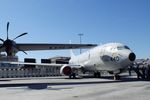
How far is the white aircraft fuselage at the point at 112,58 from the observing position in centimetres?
2829

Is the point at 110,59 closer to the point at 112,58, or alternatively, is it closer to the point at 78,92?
the point at 112,58

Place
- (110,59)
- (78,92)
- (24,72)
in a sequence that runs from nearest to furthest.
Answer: (78,92), (110,59), (24,72)

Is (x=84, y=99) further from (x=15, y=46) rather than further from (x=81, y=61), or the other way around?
(x=81, y=61)

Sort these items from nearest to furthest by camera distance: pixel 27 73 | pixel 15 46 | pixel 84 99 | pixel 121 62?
pixel 84 99, pixel 15 46, pixel 121 62, pixel 27 73

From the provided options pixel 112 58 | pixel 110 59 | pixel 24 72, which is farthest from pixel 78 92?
pixel 24 72

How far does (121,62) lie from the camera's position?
93.4ft

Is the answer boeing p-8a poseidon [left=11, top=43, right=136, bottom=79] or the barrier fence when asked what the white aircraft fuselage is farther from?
the barrier fence

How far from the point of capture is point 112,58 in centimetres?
2986

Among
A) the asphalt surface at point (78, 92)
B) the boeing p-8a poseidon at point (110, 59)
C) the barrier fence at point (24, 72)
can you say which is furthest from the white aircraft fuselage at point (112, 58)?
the barrier fence at point (24, 72)

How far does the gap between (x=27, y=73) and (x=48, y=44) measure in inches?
1114

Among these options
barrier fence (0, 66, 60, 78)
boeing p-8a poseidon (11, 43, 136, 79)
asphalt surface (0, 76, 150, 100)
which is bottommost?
asphalt surface (0, 76, 150, 100)

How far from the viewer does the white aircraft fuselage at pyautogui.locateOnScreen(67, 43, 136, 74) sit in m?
28.3

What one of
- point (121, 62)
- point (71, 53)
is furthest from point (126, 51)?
point (71, 53)

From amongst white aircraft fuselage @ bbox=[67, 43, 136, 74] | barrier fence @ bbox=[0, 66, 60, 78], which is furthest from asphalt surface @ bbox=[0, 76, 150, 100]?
barrier fence @ bbox=[0, 66, 60, 78]
